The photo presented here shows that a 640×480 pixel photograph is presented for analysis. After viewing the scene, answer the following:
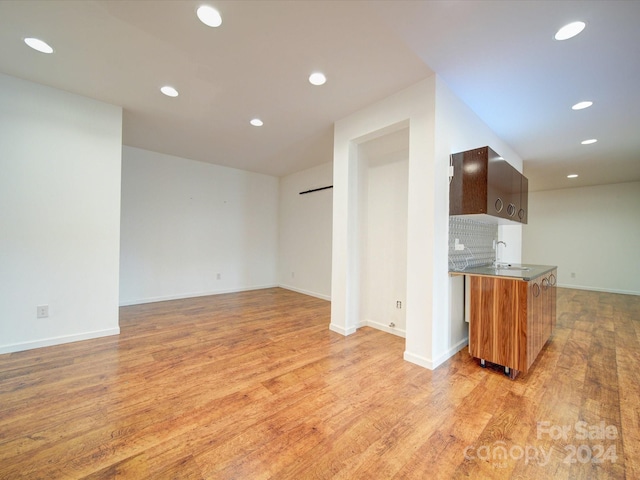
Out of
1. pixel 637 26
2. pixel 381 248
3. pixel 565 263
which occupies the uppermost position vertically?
pixel 637 26

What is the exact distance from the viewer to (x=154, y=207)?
4785mm

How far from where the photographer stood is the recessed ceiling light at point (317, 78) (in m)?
2.42

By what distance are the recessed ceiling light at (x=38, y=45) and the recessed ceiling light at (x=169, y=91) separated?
84 cm

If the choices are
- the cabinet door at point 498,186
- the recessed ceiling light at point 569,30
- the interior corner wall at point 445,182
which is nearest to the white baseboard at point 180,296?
the interior corner wall at point 445,182

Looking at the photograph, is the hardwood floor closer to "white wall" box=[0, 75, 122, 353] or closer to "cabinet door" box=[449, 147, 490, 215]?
"white wall" box=[0, 75, 122, 353]

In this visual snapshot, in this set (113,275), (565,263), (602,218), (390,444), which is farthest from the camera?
(565,263)

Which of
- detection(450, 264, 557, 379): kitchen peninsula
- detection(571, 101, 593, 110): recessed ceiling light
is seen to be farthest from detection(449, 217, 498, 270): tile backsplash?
detection(571, 101, 593, 110): recessed ceiling light

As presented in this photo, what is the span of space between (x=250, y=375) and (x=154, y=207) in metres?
4.00

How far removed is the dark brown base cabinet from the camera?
2193mm

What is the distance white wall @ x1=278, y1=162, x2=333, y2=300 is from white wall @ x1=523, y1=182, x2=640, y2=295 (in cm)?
655

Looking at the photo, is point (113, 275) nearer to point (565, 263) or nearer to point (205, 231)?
point (205, 231)

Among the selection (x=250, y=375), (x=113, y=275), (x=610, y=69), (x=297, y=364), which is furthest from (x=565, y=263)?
(x=113, y=275)

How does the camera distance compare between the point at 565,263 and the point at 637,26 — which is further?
the point at 565,263

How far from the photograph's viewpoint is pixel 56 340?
278cm
